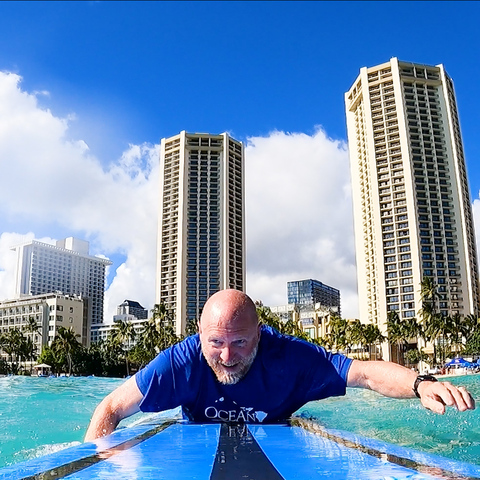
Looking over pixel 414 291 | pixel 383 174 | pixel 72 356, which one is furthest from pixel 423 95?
pixel 72 356

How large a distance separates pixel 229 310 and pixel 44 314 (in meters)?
105

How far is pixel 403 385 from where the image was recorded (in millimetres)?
3271

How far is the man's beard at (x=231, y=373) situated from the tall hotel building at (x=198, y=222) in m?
113

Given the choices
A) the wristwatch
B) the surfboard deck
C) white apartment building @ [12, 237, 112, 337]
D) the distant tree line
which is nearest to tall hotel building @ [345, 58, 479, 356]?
the distant tree line

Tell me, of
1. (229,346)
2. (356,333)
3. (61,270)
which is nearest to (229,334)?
(229,346)

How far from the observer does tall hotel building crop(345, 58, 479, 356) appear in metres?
94.2

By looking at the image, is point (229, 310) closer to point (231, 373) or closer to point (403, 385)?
point (231, 373)

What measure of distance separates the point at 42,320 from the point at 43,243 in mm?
60941

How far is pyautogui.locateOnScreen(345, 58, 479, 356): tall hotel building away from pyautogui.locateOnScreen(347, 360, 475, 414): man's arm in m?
90.5

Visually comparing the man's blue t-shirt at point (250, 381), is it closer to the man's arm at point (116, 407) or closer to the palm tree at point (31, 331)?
the man's arm at point (116, 407)

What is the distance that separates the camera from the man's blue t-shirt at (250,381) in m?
3.48

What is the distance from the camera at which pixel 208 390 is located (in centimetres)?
362

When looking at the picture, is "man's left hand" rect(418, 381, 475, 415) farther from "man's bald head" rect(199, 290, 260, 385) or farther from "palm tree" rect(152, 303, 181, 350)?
"palm tree" rect(152, 303, 181, 350)

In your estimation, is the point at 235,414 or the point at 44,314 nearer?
the point at 235,414
